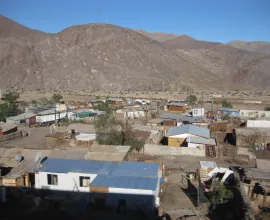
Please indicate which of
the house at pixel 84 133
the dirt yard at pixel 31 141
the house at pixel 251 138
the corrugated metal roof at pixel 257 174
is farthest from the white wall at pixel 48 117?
the corrugated metal roof at pixel 257 174

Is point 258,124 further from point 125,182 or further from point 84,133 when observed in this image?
point 125,182

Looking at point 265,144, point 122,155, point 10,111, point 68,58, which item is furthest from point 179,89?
point 122,155

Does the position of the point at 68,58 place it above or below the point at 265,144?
above

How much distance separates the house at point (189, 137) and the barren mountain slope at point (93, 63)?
6332cm

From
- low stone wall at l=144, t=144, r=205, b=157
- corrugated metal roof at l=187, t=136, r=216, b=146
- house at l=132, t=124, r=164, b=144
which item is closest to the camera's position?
low stone wall at l=144, t=144, r=205, b=157

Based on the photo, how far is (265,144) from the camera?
72.6 feet

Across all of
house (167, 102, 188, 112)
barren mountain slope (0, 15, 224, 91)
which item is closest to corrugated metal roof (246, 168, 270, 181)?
house (167, 102, 188, 112)

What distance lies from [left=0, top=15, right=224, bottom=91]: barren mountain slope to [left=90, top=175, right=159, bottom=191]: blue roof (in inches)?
2898

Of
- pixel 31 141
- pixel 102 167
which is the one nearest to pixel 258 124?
pixel 102 167

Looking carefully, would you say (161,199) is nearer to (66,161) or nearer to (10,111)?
(66,161)

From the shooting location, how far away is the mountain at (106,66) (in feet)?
284

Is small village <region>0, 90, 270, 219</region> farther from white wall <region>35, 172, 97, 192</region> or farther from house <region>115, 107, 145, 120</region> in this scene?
house <region>115, 107, 145, 120</region>

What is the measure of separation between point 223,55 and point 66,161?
138 m

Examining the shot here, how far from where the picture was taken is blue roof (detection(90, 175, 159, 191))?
37.1 ft
